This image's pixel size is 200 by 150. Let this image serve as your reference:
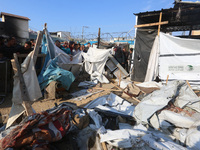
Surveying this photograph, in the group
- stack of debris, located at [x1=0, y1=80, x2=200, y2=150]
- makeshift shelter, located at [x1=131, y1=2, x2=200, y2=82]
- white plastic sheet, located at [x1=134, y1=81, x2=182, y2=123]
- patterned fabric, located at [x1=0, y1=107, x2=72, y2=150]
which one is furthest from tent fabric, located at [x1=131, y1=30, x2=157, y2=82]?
patterned fabric, located at [x1=0, y1=107, x2=72, y2=150]

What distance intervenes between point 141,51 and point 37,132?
19.2ft

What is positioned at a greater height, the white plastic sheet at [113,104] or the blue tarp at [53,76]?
the blue tarp at [53,76]

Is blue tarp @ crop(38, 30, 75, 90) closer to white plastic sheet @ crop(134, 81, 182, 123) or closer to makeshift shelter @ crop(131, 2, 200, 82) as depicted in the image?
white plastic sheet @ crop(134, 81, 182, 123)

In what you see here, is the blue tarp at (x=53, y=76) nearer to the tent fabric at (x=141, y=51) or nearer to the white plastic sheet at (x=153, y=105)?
the white plastic sheet at (x=153, y=105)

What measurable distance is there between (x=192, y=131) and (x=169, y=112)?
0.53 m

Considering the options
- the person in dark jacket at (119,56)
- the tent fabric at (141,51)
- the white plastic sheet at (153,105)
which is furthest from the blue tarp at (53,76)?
the person in dark jacket at (119,56)

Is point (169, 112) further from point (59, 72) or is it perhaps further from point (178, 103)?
point (59, 72)

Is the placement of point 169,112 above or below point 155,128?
above

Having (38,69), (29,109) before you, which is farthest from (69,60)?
(29,109)

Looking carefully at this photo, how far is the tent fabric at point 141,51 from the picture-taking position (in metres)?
5.97

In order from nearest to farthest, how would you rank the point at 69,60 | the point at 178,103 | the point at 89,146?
the point at 89,146
the point at 178,103
the point at 69,60

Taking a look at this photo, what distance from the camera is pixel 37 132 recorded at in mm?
1365

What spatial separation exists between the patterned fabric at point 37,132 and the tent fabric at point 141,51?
541cm

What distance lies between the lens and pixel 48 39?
16.8 feet
